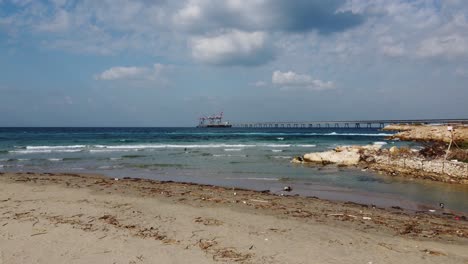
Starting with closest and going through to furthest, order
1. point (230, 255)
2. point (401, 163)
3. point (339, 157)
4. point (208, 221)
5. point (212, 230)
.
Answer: point (230, 255) < point (212, 230) < point (208, 221) < point (401, 163) < point (339, 157)

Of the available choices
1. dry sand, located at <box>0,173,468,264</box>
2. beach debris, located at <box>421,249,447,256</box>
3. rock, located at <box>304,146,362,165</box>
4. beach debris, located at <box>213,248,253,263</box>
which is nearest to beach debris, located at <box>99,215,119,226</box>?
dry sand, located at <box>0,173,468,264</box>

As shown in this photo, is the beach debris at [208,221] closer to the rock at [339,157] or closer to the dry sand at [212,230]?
the dry sand at [212,230]

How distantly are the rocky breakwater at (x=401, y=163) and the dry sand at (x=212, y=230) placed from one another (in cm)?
734

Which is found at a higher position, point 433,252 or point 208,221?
point 208,221

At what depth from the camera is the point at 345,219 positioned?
25.7 feet

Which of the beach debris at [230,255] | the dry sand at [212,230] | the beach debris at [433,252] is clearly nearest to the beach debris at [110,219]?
the dry sand at [212,230]

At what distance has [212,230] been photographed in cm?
667

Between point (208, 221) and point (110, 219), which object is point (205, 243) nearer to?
point (208, 221)

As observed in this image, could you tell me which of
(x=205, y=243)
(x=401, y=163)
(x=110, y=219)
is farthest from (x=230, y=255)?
(x=401, y=163)

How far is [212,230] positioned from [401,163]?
1446 centimetres

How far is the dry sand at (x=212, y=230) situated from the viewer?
5383 millimetres

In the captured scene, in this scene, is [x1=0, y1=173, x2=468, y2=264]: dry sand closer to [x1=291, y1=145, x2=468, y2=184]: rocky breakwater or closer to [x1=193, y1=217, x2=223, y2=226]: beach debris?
[x1=193, y1=217, x2=223, y2=226]: beach debris

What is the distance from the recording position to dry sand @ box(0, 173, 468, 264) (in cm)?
538

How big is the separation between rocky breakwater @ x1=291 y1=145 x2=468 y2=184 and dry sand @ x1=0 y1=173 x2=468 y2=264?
7.34m
